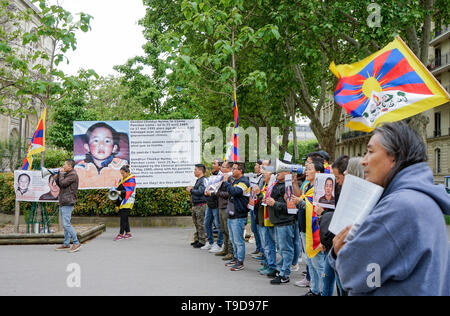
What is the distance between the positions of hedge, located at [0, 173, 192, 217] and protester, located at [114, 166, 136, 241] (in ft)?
7.89

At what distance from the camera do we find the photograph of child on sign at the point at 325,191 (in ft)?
16.1

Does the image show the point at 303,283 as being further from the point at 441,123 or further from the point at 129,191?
the point at 441,123

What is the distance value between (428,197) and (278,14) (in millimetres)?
13139

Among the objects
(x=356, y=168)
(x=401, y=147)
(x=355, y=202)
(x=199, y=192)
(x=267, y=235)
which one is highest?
(x=401, y=147)

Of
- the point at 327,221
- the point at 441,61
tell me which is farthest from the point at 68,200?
the point at 441,61

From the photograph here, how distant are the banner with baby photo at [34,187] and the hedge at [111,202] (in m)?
3.29

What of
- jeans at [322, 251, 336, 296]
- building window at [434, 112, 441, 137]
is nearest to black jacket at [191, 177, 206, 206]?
jeans at [322, 251, 336, 296]

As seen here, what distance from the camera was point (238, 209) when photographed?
29.0 ft

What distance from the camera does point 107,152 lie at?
48.0ft

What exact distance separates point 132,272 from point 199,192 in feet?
12.5

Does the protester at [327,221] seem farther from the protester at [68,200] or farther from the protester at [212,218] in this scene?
the protester at [68,200]

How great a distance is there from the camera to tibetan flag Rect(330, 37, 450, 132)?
7445mm

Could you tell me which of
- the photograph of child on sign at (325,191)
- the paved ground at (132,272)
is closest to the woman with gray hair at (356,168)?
the photograph of child on sign at (325,191)
